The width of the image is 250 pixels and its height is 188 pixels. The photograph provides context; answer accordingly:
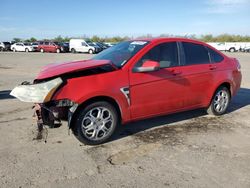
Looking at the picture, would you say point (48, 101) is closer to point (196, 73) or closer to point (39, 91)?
point (39, 91)

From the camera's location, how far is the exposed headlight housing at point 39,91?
4.55 metres

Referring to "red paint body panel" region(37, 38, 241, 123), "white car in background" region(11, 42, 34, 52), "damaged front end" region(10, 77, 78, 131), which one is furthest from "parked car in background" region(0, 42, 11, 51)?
"damaged front end" region(10, 77, 78, 131)

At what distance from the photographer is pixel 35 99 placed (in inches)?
181

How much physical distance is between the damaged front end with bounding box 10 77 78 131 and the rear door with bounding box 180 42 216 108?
7.92 feet

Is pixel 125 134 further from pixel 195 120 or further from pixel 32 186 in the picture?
pixel 32 186

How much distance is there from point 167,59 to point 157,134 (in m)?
1.41

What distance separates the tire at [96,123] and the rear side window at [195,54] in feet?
6.52

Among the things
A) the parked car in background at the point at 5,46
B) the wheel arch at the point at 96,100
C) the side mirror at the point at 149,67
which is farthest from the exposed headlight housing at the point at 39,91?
the parked car in background at the point at 5,46

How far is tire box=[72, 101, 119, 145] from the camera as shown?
15.7 feet

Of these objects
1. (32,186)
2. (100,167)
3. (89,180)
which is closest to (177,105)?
(100,167)

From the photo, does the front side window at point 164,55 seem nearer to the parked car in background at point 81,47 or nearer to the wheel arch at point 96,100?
the wheel arch at point 96,100

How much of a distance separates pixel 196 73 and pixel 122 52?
1.57 m

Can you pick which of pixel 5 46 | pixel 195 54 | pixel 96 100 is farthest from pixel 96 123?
pixel 5 46

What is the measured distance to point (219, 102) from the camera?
686 cm
